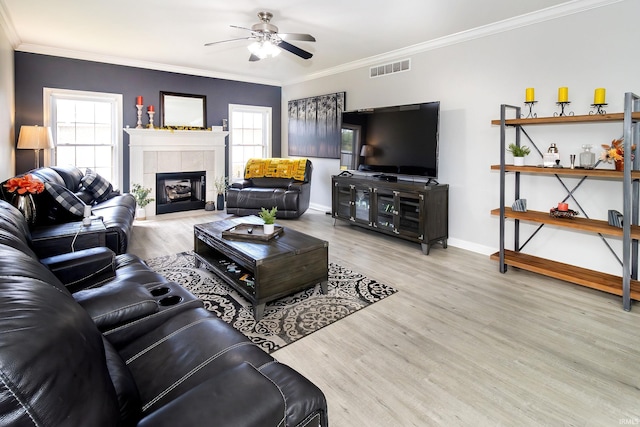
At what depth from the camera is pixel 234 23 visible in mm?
4160

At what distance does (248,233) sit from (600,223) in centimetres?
318

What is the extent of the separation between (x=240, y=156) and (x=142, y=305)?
6.22 meters

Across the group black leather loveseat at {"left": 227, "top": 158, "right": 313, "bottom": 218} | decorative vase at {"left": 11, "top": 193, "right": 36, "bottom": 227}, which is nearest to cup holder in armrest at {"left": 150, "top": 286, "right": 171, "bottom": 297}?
decorative vase at {"left": 11, "top": 193, "right": 36, "bottom": 227}

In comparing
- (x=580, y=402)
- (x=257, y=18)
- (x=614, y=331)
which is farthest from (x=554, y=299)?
(x=257, y=18)

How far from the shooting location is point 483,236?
14.4ft

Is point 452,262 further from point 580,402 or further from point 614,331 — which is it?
point 580,402

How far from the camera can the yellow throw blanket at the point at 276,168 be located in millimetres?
6590

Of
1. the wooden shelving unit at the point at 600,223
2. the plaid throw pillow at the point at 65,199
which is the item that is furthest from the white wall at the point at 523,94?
the plaid throw pillow at the point at 65,199

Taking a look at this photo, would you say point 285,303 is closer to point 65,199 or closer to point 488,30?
point 65,199

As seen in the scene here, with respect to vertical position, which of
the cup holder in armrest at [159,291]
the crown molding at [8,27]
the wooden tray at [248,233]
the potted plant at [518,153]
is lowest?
the cup holder in armrest at [159,291]

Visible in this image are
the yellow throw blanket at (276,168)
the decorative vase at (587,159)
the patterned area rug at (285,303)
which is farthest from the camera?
the yellow throw blanket at (276,168)

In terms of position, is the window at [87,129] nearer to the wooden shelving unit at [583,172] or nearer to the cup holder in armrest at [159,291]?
the cup holder in armrest at [159,291]

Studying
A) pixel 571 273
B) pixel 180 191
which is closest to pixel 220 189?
pixel 180 191

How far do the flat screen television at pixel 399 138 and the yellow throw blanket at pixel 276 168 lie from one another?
130 centimetres
